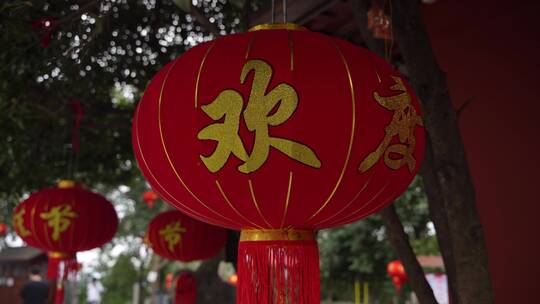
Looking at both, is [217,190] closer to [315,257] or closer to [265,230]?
[265,230]

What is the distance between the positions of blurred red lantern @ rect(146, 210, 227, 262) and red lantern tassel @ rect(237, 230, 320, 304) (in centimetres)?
238

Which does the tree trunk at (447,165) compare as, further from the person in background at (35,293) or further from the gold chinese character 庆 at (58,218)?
the person in background at (35,293)

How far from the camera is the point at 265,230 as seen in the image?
4.69 ft

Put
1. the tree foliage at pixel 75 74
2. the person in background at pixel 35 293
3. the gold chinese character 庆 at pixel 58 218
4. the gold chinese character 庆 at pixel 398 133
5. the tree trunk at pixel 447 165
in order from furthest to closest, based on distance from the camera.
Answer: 1. the person in background at pixel 35 293
2. the gold chinese character 庆 at pixel 58 218
3. the tree foliage at pixel 75 74
4. the tree trunk at pixel 447 165
5. the gold chinese character 庆 at pixel 398 133

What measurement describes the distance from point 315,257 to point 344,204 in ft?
0.63

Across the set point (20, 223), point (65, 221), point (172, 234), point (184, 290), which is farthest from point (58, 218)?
point (184, 290)

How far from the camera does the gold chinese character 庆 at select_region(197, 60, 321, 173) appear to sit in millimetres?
1216

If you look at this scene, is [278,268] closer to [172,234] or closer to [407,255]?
[407,255]

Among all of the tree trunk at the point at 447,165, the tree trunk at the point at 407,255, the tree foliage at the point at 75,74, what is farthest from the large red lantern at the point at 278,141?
the tree foliage at the point at 75,74

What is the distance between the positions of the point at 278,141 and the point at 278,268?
0.38 metres

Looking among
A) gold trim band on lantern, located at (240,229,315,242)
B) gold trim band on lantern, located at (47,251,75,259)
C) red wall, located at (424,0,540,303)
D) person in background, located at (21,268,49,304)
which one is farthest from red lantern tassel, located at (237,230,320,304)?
person in background, located at (21,268,49,304)

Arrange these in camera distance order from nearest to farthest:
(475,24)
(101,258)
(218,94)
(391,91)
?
1. (218,94)
2. (391,91)
3. (475,24)
4. (101,258)

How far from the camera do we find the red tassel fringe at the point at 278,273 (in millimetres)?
1373

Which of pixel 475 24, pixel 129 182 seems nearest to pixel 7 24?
pixel 475 24
